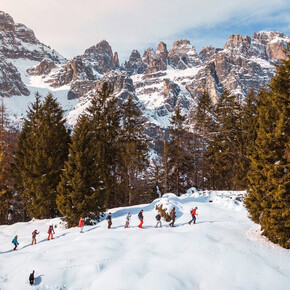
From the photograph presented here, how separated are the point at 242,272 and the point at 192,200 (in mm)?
14955

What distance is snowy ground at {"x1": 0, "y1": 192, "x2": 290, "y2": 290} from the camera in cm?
1258

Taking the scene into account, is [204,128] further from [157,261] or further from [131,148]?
[157,261]

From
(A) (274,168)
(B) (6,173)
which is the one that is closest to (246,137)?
(A) (274,168)

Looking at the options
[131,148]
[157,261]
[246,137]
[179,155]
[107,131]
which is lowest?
[157,261]

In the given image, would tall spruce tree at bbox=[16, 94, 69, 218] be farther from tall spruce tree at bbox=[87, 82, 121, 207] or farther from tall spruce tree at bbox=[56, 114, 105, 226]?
tall spruce tree at bbox=[56, 114, 105, 226]

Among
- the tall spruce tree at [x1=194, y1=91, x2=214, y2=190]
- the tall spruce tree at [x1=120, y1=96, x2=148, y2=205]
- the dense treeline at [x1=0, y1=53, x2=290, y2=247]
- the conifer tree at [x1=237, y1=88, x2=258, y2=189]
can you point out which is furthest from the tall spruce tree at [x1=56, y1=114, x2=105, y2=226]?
the tall spruce tree at [x1=194, y1=91, x2=214, y2=190]

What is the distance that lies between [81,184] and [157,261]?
10.6m

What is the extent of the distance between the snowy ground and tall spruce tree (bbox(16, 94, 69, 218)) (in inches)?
275

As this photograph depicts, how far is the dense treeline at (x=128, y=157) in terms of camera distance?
1628 centimetres

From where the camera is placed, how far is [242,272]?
524 inches

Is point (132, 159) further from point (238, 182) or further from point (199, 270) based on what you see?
point (199, 270)

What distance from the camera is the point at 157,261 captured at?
46.6ft

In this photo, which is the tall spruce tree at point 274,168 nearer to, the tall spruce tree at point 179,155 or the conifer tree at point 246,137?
the conifer tree at point 246,137

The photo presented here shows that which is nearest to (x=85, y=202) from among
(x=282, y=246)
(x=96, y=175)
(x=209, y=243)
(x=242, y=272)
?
(x=96, y=175)
